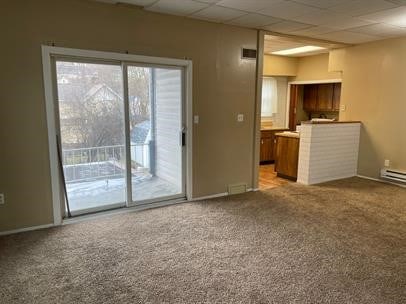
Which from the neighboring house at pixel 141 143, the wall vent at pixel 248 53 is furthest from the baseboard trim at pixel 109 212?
the wall vent at pixel 248 53

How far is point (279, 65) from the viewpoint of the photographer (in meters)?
7.57

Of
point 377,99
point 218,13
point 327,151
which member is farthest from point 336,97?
point 218,13

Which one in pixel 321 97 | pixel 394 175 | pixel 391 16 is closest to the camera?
pixel 391 16

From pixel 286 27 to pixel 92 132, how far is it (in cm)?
325

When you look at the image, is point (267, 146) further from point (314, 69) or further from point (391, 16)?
point (391, 16)

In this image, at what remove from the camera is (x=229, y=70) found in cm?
458

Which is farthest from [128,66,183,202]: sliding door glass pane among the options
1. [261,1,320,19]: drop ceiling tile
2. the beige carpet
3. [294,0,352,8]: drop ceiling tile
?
[294,0,352,8]: drop ceiling tile

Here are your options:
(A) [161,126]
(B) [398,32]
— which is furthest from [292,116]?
(A) [161,126]

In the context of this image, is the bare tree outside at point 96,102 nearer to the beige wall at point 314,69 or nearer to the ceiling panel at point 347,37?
the ceiling panel at point 347,37

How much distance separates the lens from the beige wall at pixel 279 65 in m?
7.38

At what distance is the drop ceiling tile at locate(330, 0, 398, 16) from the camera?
3.46 metres

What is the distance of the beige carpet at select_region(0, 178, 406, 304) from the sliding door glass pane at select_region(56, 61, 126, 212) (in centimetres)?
45

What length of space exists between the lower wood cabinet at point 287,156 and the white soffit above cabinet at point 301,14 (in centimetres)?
196

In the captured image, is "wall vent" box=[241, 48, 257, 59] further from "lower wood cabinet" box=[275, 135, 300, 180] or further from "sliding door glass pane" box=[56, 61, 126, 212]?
"sliding door glass pane" box=[56, 61, 126, 212]
